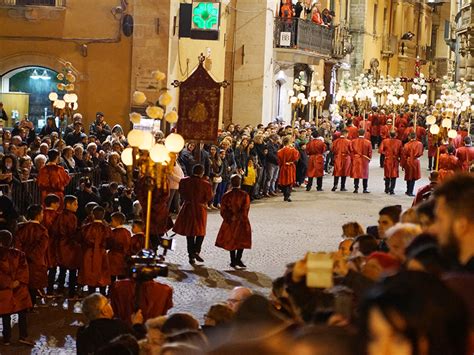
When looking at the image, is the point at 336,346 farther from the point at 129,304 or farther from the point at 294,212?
the point at 294,212

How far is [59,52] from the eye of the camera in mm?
28094

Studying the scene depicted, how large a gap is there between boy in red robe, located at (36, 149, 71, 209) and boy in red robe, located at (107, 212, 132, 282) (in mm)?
4043

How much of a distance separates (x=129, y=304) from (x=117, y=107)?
1753cm

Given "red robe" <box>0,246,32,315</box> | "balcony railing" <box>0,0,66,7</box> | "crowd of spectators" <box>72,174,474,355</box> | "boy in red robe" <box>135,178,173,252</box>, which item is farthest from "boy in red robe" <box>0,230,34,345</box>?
→ "balcony railing" <box>0,0,66,7</box>

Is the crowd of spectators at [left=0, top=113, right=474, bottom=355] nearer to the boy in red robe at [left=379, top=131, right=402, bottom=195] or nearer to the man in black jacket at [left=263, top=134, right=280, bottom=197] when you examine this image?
the man in black jacket at [left=263, top=134, right=280, bottom=197]

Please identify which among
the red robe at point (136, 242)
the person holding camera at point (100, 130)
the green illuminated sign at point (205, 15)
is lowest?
the red robe at point (136, 242)

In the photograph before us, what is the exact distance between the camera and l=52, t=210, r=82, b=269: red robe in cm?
1388

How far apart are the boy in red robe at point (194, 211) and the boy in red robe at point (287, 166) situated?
9484mm

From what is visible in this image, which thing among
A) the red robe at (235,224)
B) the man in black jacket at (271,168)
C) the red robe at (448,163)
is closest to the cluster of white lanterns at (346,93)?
the man in black jacket at (271,168)

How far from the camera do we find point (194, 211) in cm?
1703

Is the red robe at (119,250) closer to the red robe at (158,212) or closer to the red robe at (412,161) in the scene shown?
the red robe at (158,212)

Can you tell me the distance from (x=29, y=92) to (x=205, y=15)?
16.1 feet

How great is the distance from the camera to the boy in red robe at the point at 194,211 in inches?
669

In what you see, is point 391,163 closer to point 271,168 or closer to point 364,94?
point 271,168
